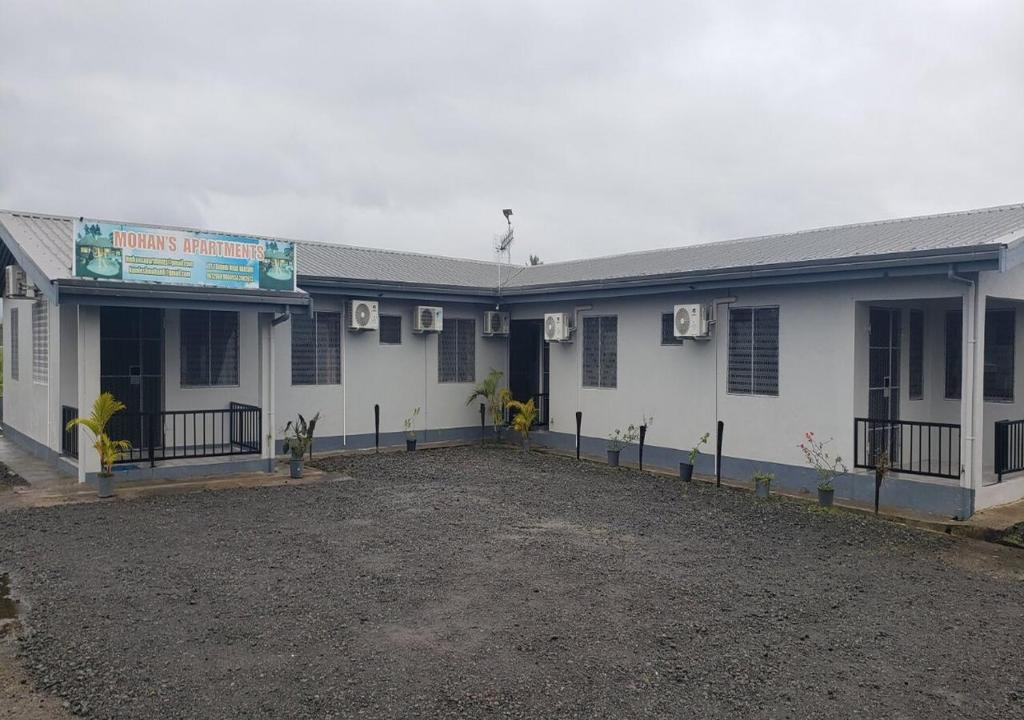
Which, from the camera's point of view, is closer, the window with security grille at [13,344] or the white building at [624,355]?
the white building at [624,355]

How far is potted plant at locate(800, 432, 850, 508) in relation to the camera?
10.2 m

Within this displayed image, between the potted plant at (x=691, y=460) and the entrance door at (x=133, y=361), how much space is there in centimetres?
858

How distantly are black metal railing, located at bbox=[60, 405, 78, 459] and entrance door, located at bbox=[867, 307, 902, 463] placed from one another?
11720 mm

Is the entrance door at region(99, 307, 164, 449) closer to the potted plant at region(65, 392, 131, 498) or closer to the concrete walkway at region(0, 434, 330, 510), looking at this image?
the concrete walkway at region(0, 434, 330, 510)

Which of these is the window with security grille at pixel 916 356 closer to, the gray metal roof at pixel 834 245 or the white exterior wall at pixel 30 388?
the gray metal roof at pixel 834 245

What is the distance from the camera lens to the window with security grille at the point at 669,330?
13.2 m

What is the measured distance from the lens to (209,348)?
1310 centimetres

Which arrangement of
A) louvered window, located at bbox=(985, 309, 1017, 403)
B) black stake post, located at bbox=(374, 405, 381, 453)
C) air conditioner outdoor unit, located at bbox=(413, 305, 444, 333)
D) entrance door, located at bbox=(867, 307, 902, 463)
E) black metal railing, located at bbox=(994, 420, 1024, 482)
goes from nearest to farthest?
1. black metal railing, located at bbox=(994, 420, 1024, 482)
2. entrance door, located at bbox=(867, 307, 902, 463)
3. louvered window, located at bbox=(985, 309, 1017, 403)
4. black stake post, located at bbox=(374, 405, 381, 453)
5. air conditioner outdoor unit, located at bbox=(413, 305, 444, 333)

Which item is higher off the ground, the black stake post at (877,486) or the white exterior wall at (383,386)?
the white exterior wall at (383,386)


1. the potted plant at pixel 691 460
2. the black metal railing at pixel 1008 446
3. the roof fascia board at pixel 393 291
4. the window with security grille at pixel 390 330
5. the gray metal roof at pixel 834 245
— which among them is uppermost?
the gray metal roof at pixel 834 245

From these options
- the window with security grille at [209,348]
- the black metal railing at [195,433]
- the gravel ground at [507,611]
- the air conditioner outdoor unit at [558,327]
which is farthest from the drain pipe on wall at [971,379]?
the window with security grille at [209,348]

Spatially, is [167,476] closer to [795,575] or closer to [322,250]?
[322,250]

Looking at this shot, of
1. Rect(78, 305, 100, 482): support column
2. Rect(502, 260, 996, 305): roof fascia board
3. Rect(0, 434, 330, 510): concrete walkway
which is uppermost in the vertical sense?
Rect(502, 260, 996, 305): roof fascia board

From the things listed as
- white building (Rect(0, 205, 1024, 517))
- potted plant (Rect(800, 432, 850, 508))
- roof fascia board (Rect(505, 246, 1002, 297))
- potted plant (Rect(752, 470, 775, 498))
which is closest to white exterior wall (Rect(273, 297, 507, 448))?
white building (Rect(0, 205, 1024, 517))
